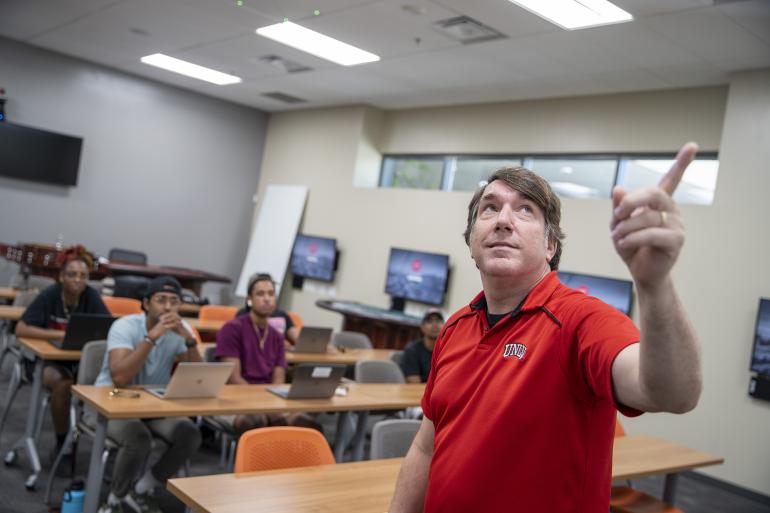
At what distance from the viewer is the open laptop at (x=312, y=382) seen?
4.00 meters

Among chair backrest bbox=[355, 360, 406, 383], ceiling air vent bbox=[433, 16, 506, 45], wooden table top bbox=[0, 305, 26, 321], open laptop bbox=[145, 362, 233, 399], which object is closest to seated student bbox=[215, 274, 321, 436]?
chair backrest bbox=[355, 360, 406, 383]

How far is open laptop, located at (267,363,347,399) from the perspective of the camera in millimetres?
3996

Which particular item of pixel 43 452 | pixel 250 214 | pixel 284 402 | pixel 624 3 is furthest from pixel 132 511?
pixel 250 214

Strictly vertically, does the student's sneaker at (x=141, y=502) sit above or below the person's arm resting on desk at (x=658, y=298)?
below

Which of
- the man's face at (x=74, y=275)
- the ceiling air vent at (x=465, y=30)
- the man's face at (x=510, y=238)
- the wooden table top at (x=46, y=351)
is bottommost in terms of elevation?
the wooden table top at (x=46, y=351)

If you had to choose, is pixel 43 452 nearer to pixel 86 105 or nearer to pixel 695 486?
pixel 695 486

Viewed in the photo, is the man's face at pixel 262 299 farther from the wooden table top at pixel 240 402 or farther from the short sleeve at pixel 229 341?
the wooden table top at pixel 240 402

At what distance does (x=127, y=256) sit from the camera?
406 inches

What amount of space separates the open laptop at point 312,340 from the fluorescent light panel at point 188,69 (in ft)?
17.7

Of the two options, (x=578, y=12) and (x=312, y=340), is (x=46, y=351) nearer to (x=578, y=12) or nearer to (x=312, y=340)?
(x=312, y=340)

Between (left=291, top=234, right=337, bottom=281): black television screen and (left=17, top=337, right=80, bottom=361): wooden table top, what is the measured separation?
20.6ft

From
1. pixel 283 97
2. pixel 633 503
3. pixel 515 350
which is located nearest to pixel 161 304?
pixel 633 503

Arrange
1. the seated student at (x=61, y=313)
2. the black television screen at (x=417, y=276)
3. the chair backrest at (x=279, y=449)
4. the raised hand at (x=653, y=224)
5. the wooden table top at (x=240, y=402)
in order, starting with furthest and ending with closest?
the black television screen at (x=417, y=276)
the seated student at (x=61, y=313)
the wooden table top at (x=240, y=402)
the chair backrest at (x=279, y=449)
the raised hand at (x=653, y=224)

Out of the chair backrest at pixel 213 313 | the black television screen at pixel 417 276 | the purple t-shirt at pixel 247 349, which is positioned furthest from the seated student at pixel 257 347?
the black television screen at pixel 417 276
